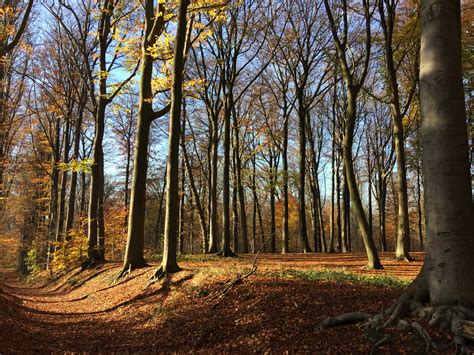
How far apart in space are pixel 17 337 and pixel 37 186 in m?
27.8

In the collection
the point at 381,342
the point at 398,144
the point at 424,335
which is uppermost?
the point at 398,144

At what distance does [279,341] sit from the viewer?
16.3 ft

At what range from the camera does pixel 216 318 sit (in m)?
6.33

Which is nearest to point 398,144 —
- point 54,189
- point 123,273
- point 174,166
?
point 174,166

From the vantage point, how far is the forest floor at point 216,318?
4.91 m

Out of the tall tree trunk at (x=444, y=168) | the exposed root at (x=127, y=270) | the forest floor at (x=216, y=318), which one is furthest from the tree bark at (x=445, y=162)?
the exposed root at (x=127, y=270)

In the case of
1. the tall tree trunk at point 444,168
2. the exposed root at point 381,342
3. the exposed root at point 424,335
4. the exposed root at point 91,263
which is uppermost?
the tall tree trunk at point 444,168

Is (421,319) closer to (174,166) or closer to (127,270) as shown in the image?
(174,166)

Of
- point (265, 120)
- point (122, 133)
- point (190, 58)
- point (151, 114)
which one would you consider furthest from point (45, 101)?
point (265, 120)

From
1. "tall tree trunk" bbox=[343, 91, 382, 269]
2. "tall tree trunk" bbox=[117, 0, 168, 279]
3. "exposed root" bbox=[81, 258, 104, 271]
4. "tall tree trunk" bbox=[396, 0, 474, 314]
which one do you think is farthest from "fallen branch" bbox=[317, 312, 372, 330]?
"exposed root" bbox=[81, 258, 104, 271]

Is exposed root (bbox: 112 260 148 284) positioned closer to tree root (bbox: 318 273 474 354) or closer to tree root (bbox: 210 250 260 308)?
tree root (bbox: 210 250 260 308)

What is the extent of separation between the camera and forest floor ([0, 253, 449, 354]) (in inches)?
193

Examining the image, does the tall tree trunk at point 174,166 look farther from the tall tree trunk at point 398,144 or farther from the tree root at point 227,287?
the tall tree trunk at point 398,144

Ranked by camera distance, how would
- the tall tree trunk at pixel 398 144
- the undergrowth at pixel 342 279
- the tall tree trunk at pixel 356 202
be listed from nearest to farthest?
the undergrowth at pixel 342 279, the tall tree trunk at pixel 356 202, the tall tree trunk at pixel 398 144
